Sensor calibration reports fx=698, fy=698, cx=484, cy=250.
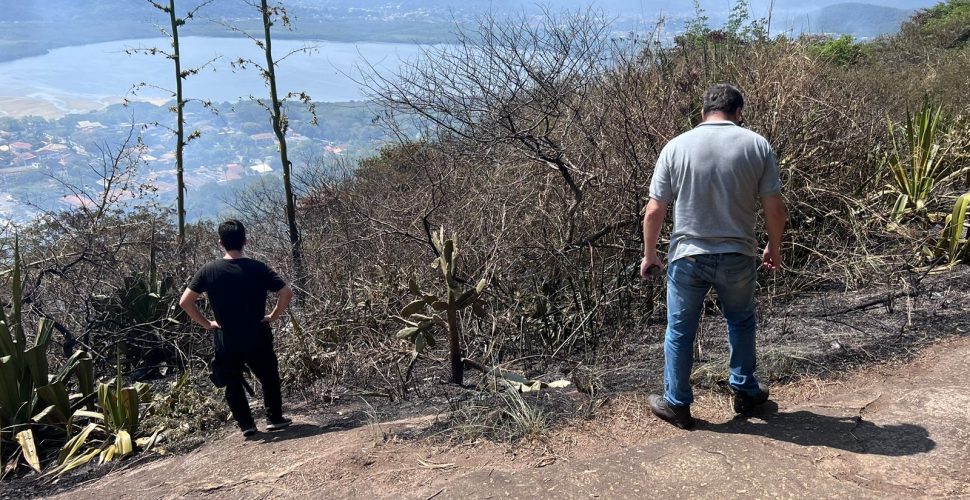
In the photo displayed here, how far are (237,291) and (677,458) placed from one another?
2.85 meters

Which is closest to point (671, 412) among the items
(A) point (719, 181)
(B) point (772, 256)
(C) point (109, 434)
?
(B) point (772, 256)

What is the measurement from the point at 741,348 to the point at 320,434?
2574mm

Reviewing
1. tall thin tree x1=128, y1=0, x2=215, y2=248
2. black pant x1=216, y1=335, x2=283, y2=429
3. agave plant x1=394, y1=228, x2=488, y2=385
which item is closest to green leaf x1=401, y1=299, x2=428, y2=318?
agave plant x1=394, y1=228, x2=488, y2=385

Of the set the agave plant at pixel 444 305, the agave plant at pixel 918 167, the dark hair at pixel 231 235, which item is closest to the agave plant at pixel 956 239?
the agave plant at pixel 918 167

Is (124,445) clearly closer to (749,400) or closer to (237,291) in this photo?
(237,291)

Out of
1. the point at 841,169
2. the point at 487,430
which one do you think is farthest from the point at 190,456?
the point at 841,169

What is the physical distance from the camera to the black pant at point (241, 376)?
15.0 feet

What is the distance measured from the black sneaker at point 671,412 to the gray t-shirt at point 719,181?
808mm

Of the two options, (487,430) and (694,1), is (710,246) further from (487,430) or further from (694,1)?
(694,1)

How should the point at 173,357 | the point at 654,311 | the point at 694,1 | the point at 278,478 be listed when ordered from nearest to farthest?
the point at 278,478, the point at 654,311, the point at 173,357, the point at 694,1

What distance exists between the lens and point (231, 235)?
4.48 metres

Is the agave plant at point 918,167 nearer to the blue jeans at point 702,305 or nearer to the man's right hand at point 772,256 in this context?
the man's right hand at point 772,256

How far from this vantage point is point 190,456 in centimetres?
449

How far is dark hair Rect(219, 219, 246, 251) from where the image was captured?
446 centimetres
